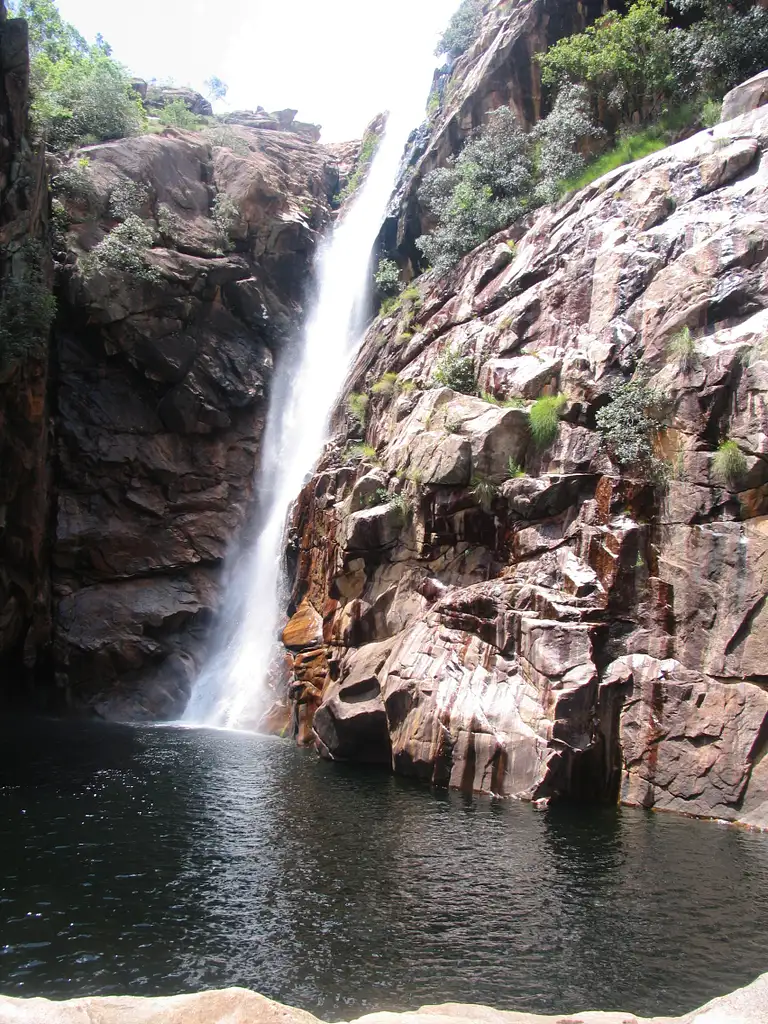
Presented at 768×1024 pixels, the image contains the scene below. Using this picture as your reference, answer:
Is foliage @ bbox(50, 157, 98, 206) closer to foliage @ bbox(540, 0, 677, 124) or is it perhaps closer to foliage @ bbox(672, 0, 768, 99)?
foliage @ bbox(540, 0, 677, 124)

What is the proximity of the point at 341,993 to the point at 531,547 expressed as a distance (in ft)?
42.5

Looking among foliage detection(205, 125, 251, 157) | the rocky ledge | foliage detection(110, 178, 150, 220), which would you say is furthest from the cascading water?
the rocky ledge

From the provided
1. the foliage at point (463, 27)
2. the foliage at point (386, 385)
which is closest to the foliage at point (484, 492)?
the foliage at point (386, 385)

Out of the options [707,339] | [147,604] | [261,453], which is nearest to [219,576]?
[147,604]

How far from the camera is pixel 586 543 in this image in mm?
18188

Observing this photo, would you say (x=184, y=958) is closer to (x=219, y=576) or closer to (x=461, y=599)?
(x=461, y=599)

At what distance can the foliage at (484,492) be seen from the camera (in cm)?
2025

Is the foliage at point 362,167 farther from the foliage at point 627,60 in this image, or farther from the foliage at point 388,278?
the foliage at point 627,60

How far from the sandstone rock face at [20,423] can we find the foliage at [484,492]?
14651 millimetres

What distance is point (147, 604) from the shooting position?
30281 millimetres

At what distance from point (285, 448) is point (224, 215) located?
42.7ft

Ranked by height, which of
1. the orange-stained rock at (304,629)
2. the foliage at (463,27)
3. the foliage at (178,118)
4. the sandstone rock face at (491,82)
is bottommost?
the orange-stained rock at (304,629)

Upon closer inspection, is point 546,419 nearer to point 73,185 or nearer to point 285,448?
point 285,448

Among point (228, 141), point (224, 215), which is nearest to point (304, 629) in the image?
point (224, 215)
